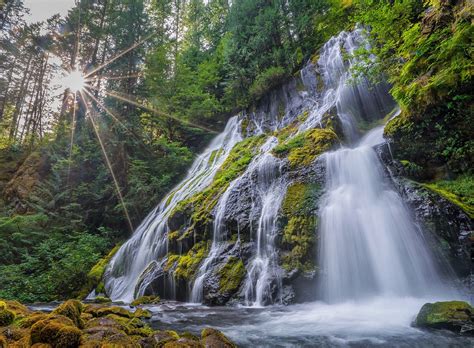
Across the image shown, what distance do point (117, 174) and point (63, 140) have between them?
4972 mm

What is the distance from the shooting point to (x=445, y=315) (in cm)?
441

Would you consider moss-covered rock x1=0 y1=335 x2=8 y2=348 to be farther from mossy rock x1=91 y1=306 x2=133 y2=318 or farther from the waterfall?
the waterfall

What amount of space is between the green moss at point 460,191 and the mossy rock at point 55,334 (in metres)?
7.44

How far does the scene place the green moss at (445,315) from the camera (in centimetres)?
432

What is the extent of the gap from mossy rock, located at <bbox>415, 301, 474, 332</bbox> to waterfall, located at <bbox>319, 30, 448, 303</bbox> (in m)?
1.74

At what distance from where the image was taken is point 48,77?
92.5ft

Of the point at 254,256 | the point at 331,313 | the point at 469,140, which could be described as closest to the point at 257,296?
the point at 254,256

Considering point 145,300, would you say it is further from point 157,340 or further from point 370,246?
point 370,246

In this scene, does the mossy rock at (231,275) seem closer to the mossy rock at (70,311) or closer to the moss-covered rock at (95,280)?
the mossy rock at (70,311)

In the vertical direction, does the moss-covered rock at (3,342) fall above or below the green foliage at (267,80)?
below

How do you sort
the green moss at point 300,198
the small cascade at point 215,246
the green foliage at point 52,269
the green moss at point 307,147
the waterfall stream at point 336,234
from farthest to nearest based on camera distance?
the green foliage at point 52,269 < the green moss at point 307,147 < the green moss at point 300,198 < the small cascade at point 215,246 < the waterfall stream at point 336,234

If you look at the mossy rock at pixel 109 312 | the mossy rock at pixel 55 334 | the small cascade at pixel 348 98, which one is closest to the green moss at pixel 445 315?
the mossy rock at pixel 55 334

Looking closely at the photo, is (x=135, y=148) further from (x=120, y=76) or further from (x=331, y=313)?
(x=331, y=313)

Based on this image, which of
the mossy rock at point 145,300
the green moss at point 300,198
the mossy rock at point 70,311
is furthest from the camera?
the green moss at point 300,198
